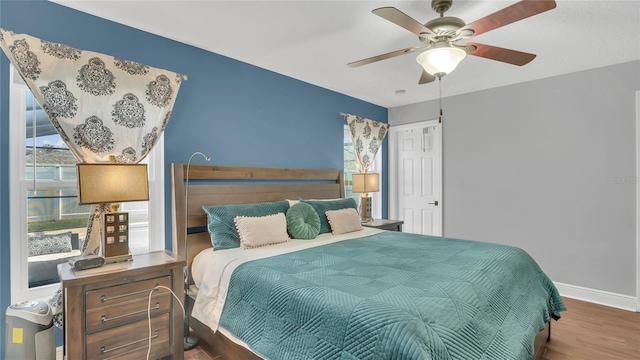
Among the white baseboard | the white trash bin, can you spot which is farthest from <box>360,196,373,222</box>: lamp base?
the white trash bin

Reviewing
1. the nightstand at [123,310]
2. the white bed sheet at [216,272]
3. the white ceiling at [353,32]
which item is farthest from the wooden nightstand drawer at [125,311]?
the white ceiling at [353,32]

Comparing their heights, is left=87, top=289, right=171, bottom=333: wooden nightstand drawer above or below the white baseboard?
above

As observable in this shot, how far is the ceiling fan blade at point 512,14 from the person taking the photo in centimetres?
151

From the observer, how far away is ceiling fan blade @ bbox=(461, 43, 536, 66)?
2.08 metres

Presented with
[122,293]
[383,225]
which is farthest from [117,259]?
[383,225]

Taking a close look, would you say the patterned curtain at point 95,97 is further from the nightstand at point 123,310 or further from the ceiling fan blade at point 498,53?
the ceiling fan blade at point 498,53

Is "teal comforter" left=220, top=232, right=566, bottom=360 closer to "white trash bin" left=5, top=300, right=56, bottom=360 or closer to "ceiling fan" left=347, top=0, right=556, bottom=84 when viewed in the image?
"white trash bin" left=5, top=300, right=56, bottom=360

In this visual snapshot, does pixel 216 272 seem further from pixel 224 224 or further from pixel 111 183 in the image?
pixel 111 183

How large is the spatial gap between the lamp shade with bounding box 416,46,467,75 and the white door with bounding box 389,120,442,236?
109 inches

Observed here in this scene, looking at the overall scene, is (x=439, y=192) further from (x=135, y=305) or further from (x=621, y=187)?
(x=135, y=305)

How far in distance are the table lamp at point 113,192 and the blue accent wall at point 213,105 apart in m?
0.60

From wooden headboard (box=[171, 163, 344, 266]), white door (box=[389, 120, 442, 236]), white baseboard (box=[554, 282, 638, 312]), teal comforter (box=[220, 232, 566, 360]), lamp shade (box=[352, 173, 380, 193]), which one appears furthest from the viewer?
white door (box=[389, 120, 442, 236])

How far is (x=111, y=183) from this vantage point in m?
1.99

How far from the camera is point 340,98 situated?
14.5 ft
